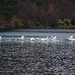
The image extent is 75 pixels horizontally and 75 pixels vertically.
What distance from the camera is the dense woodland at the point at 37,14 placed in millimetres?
97438

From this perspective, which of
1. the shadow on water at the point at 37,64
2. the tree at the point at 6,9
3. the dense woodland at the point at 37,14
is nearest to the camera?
the shadow on water at the point at 37,64

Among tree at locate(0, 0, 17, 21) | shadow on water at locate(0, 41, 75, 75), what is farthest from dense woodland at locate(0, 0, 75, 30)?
shadow on water at locate(0, 41, 75, 75)

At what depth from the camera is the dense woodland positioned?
320ft

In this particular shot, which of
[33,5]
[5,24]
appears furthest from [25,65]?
[33,5]

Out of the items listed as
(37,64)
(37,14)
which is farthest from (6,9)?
(37,64)

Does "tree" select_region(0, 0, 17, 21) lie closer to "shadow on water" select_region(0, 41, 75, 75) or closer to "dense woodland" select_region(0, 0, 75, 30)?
"dense woodland" select_region(0, 0, 75, 30)

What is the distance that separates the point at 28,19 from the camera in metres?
109

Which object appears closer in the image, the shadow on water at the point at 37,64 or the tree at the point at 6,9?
the shadow on water at the point at 37,64

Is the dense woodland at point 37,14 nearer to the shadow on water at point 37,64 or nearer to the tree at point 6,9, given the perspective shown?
the tree at point 6,9

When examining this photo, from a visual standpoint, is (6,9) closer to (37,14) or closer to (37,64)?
(37,14)

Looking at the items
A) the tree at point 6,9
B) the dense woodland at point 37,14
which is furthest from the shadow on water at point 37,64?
the tree at point 6,9

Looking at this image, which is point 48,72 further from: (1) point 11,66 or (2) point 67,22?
(2) point 67,22

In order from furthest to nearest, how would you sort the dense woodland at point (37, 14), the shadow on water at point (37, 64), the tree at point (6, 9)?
the dense woodland at point (37, 14)
the tree at point (6, 9)
the shadow on water at point (37, 64)

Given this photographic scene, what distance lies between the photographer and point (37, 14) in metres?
114
